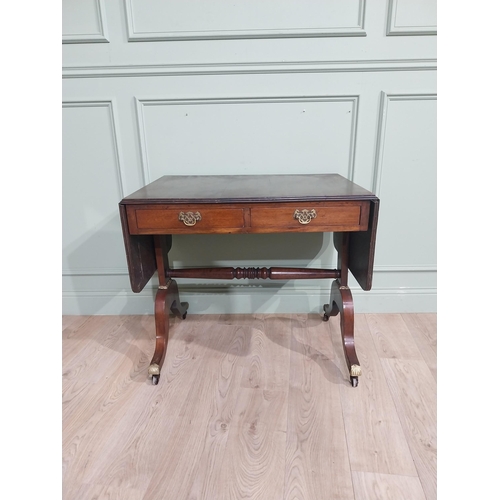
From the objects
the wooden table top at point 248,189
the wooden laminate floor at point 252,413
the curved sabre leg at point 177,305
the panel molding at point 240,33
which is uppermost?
the panel molding at point 240,33

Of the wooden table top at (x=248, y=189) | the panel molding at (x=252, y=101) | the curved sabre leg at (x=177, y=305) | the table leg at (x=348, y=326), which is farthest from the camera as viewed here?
the curved sabre leg at (x=177, y=305)

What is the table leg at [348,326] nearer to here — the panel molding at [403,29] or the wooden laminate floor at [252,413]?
the wooden laminate floor at [252,413]

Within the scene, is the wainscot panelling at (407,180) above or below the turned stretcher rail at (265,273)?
above

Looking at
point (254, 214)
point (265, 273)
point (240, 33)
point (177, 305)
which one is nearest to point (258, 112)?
point (240, 33)

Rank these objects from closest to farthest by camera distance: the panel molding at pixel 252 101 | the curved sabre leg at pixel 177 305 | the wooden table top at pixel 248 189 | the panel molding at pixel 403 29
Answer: the wooden table top at pixel 248 189
the panel molding at pixel 403 29
the panel molding at pixel 252 101
the curved sabre leg at pixel 177 305

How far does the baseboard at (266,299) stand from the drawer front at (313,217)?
742 millimetres

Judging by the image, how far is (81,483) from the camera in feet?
3.64

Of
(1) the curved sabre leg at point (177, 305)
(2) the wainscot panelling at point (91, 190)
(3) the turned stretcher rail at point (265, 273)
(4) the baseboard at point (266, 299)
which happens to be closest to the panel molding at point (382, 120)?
(3) the turned stretcher rail at point (265, 273)

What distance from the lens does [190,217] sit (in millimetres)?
1356

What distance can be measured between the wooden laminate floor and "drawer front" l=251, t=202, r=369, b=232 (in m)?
0.68

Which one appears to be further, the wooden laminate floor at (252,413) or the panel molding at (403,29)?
the panel molding at (403,29)

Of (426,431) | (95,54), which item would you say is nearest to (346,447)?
(426,431)

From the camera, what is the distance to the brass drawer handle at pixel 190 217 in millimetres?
1352

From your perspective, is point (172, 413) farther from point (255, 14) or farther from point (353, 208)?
point (255, 14)
